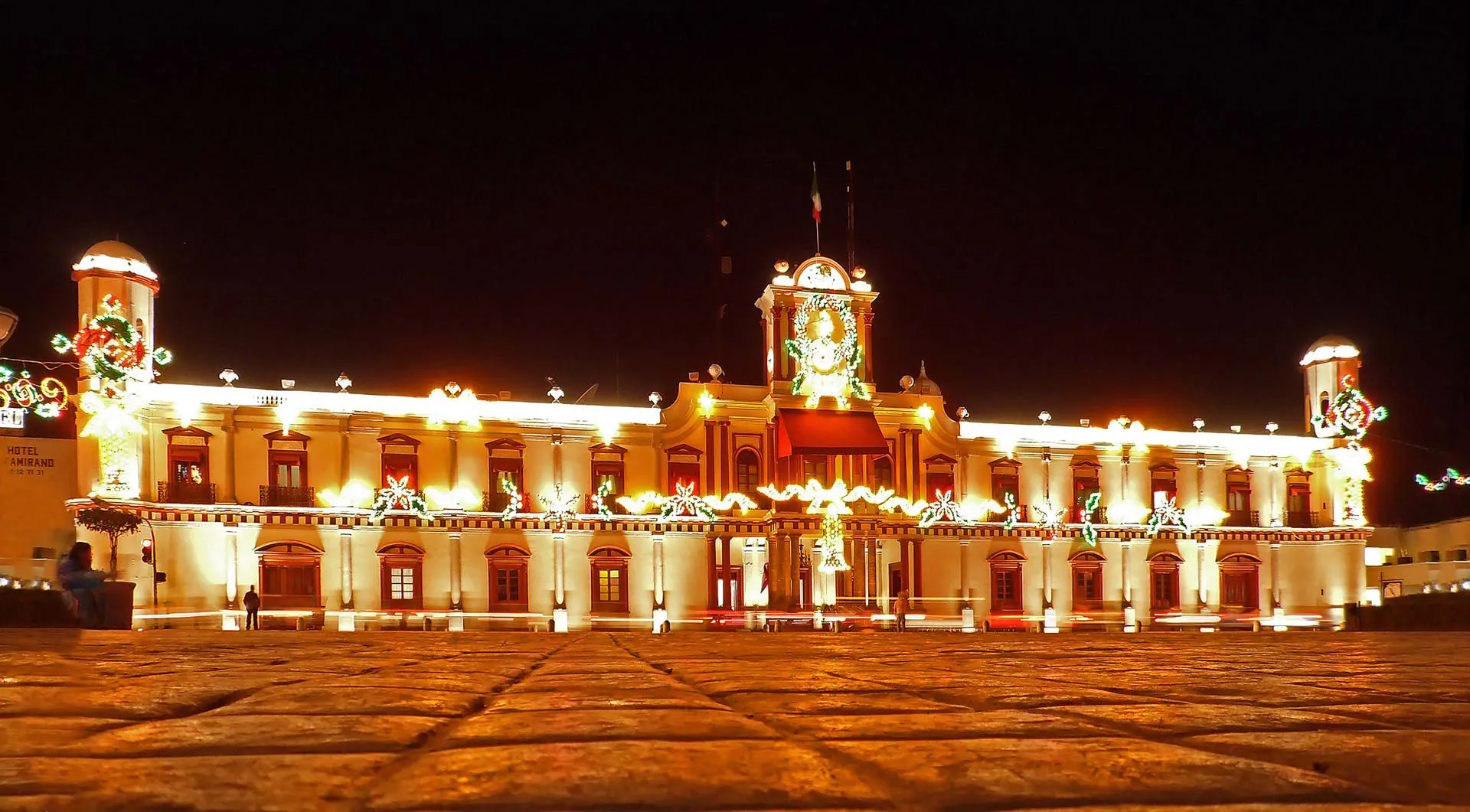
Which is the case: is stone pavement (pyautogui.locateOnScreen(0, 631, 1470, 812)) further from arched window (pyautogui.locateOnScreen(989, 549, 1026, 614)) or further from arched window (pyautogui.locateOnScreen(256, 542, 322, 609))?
arched window (pyautogui.locateOnScreen(989, 549, 1026, 614))

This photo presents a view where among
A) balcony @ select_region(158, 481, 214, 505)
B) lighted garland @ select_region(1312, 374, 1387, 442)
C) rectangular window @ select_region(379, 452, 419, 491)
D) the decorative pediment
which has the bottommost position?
balcony @ select_region(158, 481, 214, 505)

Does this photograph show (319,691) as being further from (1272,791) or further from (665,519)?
(665,519)

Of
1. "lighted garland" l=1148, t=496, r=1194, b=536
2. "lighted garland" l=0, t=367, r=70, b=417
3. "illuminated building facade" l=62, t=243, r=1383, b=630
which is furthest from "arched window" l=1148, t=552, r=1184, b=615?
"lighted garland" l=0, t=367, r=70, b=417

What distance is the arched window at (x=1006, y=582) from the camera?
30156 millimetres

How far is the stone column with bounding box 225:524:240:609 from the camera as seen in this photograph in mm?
25031

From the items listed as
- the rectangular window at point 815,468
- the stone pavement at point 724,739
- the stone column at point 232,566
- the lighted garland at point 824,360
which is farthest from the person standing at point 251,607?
the stone pavement at point 724,739

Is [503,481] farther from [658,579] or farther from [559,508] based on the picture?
[658,579]

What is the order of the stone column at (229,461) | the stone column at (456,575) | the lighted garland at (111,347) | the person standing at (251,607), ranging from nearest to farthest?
the person standing at (251,607)
the lighted garland at (111,347)
the stone column at (229,461)
the stone column at (456,575)

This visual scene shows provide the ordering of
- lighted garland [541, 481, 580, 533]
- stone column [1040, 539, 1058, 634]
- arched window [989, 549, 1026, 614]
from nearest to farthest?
lighted garland [541, 481, 580, 533] < arched window [989, 549, 1026, 614] < stone column [1040, 539, 1058, 634]

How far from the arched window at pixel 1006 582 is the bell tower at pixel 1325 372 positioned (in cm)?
953

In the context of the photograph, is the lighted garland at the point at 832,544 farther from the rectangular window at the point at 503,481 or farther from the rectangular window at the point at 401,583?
the rectangular window at the point at 401,583

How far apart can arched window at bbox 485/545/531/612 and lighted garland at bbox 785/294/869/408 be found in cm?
747

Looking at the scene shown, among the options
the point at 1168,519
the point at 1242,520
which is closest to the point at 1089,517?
the point at 1168,519

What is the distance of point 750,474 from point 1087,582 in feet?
30.4
